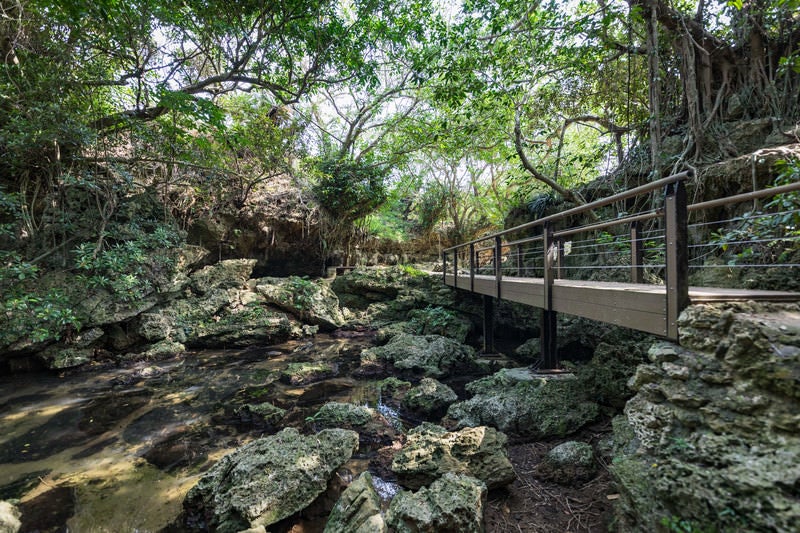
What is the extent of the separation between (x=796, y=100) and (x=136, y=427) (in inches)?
393

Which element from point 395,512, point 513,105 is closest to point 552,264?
point 395,512

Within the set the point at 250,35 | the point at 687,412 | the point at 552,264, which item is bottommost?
the point at 687,412

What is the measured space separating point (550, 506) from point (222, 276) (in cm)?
977

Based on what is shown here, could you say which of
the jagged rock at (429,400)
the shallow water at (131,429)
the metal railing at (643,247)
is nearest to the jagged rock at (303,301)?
the shallow water at (131,429)

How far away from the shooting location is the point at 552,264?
13.7 feet

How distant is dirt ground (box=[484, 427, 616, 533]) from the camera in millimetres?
2361

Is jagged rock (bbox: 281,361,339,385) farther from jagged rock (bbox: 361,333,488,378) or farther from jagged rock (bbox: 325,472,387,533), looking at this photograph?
jagged rock (bbox: 325,472,387,533)

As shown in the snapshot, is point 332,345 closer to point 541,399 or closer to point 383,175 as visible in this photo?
point 541,399

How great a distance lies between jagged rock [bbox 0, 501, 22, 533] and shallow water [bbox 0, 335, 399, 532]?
4.2 inches

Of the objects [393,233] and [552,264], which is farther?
[393,233]

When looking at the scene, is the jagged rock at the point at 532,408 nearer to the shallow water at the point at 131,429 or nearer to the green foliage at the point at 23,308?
the shallow water at the point at 131,429

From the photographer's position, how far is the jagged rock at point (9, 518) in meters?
2.41

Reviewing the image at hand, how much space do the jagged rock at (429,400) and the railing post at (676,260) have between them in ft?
9.91

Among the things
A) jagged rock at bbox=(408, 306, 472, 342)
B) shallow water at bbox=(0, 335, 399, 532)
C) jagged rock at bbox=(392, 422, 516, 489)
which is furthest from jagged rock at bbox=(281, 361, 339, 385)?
jagged rock at bbox=(392, 422, 516, 489)
